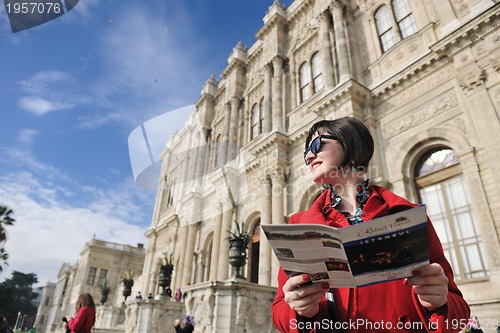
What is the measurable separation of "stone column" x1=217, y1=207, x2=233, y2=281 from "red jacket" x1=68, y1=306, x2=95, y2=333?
9.07 meters

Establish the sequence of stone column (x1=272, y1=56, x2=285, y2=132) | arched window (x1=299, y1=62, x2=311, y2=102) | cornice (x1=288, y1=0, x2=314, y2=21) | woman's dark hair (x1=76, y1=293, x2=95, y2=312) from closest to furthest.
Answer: woman's dark hair (x1=76, y1=293, x2=95, y2=312) → stone column (x1=272, y1=56, x2=285, y2=132) → arched window (x1=299, y1=62, x2=311, y2=102) → cornice (x1=288, y1=0, x2=314, y2=21)

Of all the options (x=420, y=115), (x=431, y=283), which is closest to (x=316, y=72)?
(x=420, y=115)

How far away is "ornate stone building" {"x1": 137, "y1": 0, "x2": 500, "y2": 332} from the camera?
7.17 meters

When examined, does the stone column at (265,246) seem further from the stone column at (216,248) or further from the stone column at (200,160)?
the stone column at (200,160)

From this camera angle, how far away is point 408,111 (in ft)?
29.9

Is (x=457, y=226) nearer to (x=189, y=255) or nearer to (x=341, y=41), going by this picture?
(x=341, y=41)

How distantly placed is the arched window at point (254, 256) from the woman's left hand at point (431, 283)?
1279 centimetres

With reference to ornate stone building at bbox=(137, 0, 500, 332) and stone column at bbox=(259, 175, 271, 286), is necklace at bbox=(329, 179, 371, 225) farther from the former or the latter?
stone column at bbox=(259, 175, 271, 286)

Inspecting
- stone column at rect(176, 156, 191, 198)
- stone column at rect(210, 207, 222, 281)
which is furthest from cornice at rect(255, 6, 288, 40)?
stone column at rect(210, 207, 222, 281)

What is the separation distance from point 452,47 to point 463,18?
1.17 m

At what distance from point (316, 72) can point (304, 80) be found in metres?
0.77

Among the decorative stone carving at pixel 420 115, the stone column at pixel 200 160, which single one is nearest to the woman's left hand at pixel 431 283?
the decorative stone carving at pixel 420 115

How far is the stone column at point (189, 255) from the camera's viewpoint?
15980 mm

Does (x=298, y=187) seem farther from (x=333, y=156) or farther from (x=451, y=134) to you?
(x=333, y=156)
